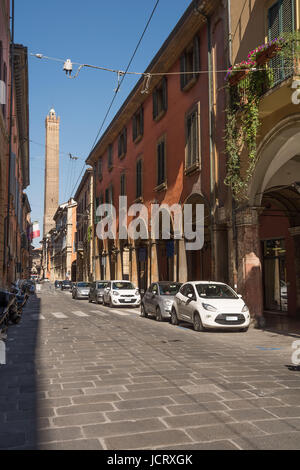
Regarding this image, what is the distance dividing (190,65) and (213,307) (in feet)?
43.3

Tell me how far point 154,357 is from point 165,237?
15054mm

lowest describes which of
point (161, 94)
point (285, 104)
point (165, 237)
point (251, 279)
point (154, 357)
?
point (154, 357)

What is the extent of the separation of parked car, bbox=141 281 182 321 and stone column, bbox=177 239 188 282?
10.0 feet

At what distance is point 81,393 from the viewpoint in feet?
18.6

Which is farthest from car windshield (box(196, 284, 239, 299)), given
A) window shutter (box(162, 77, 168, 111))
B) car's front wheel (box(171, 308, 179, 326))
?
window shutter (box(162, 77, 168, 111))

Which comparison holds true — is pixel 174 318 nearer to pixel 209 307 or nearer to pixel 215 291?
pixel 215 291

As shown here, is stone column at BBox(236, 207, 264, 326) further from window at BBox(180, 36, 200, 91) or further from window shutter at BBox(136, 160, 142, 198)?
window shutter at BBox(136, 160, 142, 198)

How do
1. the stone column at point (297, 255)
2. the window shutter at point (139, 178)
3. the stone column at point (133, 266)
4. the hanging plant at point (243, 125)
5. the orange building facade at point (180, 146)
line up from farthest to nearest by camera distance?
the stone column at point (133, 266)
the window shutter at point (139, 178)
the stone column at point (297, 255)
the orange building facade at point (180, 146)
the hanging plant at point (243, 125)

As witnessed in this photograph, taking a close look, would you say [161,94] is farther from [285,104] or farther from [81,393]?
[81,393]

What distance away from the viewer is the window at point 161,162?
23547 millimetres

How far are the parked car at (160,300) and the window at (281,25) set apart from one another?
8186mm

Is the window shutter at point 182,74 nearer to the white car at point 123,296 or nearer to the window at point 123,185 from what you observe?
the white car at point 123,296

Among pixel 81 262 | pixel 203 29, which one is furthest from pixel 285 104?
pixel 81 262

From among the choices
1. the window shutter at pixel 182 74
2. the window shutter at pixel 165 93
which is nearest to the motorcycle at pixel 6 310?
the window shutter at pixel 182 74
